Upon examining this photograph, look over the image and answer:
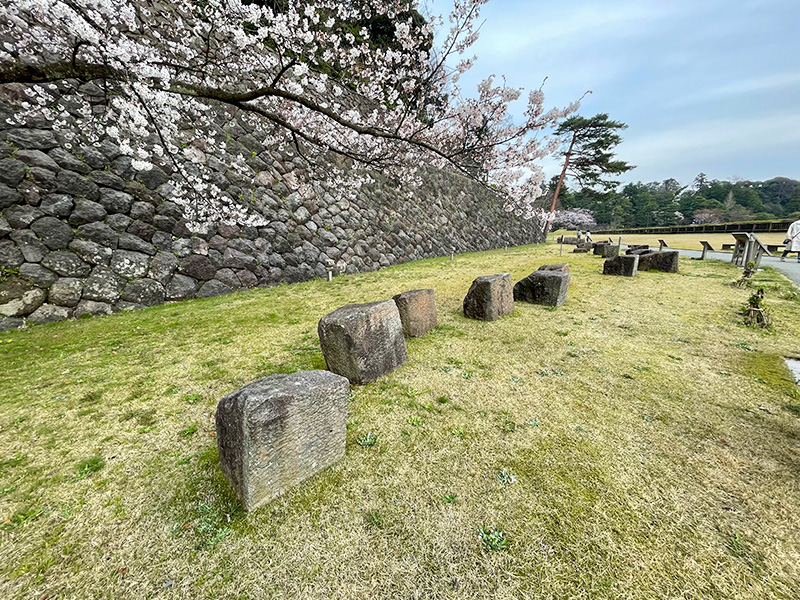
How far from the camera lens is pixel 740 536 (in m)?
1.78

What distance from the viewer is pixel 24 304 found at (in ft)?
17.9

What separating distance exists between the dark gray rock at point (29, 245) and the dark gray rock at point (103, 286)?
77 cm

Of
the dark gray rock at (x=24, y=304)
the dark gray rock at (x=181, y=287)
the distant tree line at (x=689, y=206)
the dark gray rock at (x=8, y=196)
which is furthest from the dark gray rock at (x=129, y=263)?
the distant tree line at (x=689, y=206)

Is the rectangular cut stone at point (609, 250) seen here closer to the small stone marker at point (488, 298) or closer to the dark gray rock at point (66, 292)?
the small stone marker at point (488, 298)

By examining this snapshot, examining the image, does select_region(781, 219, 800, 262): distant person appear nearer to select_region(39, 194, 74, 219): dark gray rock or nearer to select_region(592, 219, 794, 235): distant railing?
A: select_region(592, 219, 794, 235): distant railing

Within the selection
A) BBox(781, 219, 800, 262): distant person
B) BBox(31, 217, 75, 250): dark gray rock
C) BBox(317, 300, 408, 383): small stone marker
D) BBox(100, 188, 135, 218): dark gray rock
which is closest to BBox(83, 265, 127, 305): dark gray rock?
BBox(31, 217, 75, 250): dark gray rock

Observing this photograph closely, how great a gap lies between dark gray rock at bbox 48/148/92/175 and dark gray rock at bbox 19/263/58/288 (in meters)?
2.20

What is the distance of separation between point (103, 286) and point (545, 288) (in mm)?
9541

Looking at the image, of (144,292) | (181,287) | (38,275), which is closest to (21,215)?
(38,275)

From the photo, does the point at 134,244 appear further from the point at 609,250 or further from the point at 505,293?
the point at 609,250

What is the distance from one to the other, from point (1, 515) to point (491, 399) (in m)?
3.85

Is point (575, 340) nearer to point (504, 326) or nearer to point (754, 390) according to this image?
point (504, 326)

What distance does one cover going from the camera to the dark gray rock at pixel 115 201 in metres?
6.65

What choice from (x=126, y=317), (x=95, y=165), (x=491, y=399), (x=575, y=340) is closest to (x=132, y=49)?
(x=95, y=165)
